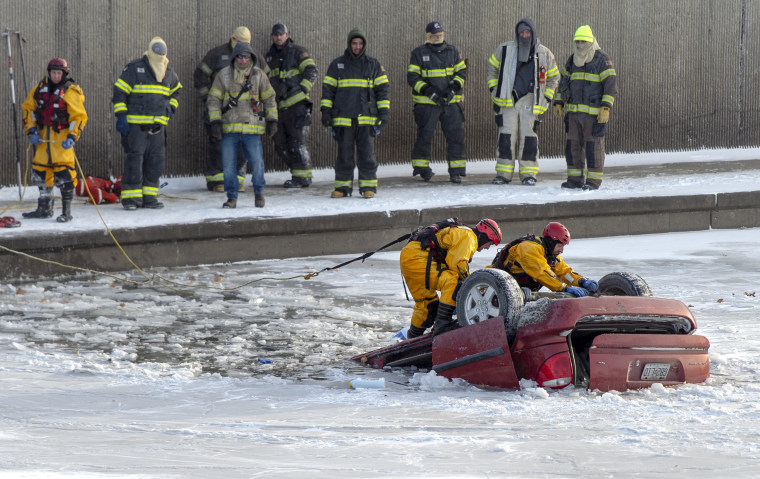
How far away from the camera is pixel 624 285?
25.8 feet

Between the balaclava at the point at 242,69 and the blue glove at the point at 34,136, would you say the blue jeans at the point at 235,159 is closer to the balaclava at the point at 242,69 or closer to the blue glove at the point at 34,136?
the balaclava at the point at 242,69

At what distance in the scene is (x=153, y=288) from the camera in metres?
10.7

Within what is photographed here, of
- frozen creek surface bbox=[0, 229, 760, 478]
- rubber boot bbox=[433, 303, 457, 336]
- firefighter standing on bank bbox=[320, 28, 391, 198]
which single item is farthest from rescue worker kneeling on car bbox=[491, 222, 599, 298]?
Answer: firefighter standing on bank bbox=[320, 28, 391, 198]

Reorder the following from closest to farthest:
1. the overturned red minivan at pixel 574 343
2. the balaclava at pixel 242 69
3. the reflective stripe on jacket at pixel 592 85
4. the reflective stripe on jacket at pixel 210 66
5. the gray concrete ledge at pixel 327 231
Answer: the overturned red minivan at pixel 574 343 < the gray concrete ledge at pixel 327 231 < the balaclava at pixel 242 69 < the reflective stripe on jacket at pixel 210 66 < the reflective stripe on jacket at pixel 592 85

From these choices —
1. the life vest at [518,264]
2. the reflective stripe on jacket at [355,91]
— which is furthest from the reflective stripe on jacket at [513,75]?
the life vest at [518,264]

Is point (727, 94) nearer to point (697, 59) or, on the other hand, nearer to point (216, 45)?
point (697, 59)

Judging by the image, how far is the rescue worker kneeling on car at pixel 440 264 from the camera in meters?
7.84

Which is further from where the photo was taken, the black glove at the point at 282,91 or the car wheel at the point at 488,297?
the black glove at the point at 282,91

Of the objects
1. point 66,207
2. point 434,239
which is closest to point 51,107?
point 66,207

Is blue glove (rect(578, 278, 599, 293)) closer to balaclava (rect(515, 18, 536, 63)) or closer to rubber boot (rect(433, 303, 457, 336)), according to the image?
rubber boot (rect(433, 303, 457, 336))

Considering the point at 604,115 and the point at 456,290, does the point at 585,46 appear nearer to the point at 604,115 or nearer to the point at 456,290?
the point at 604,115

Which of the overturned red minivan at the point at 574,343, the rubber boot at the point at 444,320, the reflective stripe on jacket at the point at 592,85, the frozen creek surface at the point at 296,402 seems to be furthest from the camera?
the reflective stripe on jacket at the point at 592,85

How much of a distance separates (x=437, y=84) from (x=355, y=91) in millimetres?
1469

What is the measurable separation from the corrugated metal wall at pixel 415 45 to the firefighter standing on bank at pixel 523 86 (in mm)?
2164
